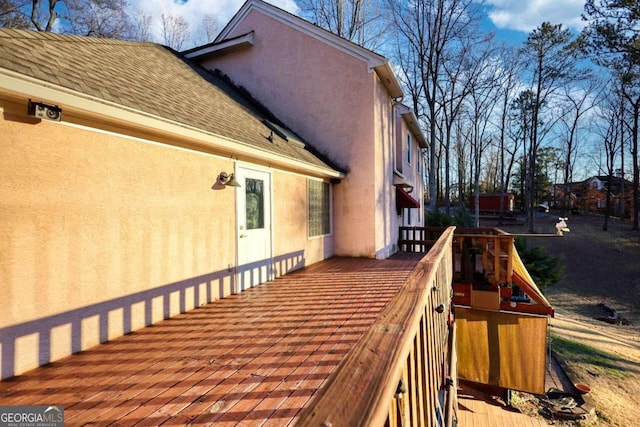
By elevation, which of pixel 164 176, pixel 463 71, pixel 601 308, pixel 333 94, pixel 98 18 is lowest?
pixel 601 308

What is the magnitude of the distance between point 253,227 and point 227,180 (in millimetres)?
1236

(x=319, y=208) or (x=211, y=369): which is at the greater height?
(x=319, y=208)

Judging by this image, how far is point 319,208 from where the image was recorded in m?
9.27

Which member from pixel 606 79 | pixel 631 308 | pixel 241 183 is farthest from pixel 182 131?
pixel 606 79

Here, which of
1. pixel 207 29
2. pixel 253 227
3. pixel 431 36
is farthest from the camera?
pixel 431 36

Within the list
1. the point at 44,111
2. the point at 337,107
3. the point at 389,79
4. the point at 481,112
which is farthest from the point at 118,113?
the point at 481,112

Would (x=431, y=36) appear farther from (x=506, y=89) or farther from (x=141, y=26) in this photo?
(x=141, y=26)

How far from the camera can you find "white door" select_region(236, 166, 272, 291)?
625cm

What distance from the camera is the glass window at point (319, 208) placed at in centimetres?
887

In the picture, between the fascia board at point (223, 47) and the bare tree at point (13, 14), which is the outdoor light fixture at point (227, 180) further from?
the bare tree at point (13, 14)

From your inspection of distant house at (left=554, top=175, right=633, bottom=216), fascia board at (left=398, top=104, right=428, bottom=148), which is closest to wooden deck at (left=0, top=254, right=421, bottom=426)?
fascia board at (left=398, top=104, right=428, bottom=148)

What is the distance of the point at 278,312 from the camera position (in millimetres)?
5004

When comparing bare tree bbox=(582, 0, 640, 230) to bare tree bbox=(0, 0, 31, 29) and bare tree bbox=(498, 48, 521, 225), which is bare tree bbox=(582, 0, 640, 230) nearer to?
bare tree bbox=(498, 48, 521, 225)

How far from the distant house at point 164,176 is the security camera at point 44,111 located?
1cm
